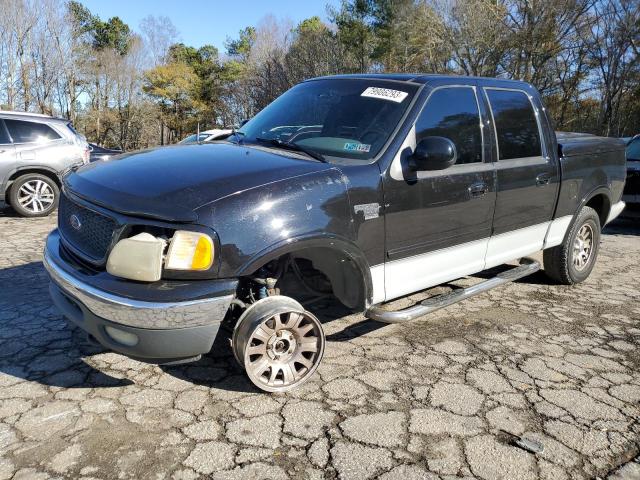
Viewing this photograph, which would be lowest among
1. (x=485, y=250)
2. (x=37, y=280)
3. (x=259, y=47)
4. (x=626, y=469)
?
(x=626, y=469)

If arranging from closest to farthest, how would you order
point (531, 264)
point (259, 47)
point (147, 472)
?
point (147, 472) → point (531, 264) → point (259, 47)

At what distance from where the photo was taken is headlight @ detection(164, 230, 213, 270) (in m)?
2.58

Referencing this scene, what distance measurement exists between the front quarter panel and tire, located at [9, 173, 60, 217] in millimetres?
7287

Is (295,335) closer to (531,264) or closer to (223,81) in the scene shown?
(531,264)

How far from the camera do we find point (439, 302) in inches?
145

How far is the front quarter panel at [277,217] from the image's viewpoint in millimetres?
2646

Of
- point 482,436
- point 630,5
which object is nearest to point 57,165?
point 482,436

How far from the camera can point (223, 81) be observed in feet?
181

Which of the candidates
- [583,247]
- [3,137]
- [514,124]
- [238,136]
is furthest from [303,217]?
[3,137]

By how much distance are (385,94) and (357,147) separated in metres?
0.53

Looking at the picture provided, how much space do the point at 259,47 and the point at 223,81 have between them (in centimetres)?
788

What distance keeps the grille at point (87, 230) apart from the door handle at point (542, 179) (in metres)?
3.42

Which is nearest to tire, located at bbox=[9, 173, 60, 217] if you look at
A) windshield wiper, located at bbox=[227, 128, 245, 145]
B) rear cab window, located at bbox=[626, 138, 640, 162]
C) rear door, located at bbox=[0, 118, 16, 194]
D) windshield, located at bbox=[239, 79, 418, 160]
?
rear door, located at bbox=[0, 118, 16, 194]

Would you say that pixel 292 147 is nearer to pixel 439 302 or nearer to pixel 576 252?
pixel 439 302
